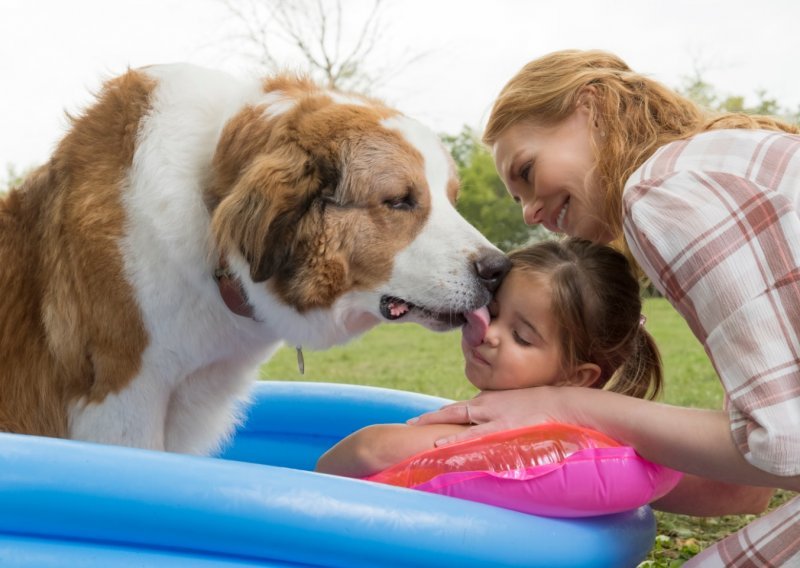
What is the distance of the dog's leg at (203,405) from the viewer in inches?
120

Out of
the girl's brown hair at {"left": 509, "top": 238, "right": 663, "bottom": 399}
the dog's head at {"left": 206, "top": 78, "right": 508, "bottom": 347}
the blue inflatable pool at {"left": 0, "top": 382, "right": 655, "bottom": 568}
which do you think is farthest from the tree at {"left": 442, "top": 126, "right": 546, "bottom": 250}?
the blue inflatable pool at {"left": 0, "top": 382, "right": 655, "bottom": 568}

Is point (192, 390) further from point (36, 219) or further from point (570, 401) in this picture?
point (570, 401)

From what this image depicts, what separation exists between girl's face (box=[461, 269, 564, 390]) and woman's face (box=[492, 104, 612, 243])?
0.31 meters

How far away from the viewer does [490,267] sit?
2684 millimetres

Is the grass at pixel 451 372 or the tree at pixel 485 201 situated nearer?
the grass at pixel 451 372

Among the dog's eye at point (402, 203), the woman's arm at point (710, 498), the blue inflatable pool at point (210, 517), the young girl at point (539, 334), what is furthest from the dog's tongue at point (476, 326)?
the woman's arm at point (710, 498)

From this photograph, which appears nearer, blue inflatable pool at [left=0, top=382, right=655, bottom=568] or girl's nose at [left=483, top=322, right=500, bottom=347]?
blue inflatable pool at [left=0, top=382, right=655, bottom=568]

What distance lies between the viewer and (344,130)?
274 cm

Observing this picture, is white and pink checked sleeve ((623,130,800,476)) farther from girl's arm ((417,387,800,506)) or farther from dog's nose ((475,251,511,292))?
dog's nose ((475,251,511,292))

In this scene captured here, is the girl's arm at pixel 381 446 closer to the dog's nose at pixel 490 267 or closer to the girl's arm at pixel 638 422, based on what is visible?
the girl's arm at pixel 638 422

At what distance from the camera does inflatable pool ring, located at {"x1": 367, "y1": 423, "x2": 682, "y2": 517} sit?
240 centimetres

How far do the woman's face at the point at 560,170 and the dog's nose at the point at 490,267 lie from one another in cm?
37

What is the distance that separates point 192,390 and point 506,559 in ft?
4.21

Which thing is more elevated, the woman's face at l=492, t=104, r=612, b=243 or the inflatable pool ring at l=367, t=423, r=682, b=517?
the woman's face at l=492, t=104, r=612, b=243
